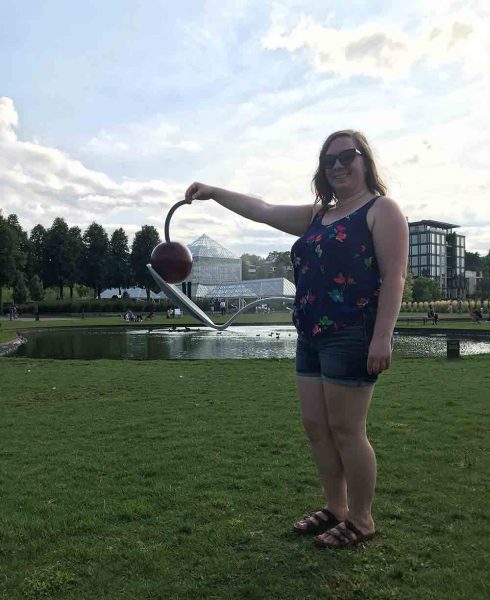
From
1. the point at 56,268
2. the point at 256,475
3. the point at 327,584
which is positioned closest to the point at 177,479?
the point at 256,475

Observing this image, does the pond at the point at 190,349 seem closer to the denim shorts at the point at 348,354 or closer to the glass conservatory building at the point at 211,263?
the denim shorts at the point at 348,354

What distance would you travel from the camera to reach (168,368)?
36.8ft

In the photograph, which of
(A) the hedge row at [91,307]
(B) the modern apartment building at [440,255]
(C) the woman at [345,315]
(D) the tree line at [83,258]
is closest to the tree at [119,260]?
(D) the tree line at [83,258]

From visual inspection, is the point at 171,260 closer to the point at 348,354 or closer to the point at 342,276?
the point at 342,276

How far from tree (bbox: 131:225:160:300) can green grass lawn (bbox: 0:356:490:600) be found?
2209 inches

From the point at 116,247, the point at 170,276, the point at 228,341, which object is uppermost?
the point at 116,247

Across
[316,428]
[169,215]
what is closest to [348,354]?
[316,428]

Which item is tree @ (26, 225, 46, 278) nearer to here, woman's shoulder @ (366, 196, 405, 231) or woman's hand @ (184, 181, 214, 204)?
woman's hand @ (184, 181, 214, 204)

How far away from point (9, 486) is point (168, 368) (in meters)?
7.46

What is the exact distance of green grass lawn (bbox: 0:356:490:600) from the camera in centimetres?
238

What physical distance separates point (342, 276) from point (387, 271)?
0.68 feet

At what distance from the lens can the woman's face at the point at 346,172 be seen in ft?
8.87

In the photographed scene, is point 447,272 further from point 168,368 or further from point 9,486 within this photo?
point 9,486

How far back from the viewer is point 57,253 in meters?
60.8
